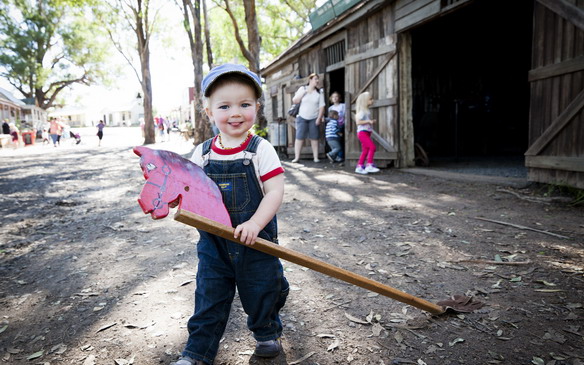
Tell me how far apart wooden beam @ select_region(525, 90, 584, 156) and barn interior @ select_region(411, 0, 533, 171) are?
4.95 meters

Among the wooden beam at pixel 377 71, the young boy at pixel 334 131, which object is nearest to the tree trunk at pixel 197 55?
the young boy at pixel 334 131

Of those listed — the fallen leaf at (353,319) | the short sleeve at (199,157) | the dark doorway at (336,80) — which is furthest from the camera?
the dark doorway at (336,80)

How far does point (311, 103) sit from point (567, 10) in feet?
18.0

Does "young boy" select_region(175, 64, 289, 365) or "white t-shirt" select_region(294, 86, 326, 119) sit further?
"white t-shirt" select_region(294, 86, 326, 119)

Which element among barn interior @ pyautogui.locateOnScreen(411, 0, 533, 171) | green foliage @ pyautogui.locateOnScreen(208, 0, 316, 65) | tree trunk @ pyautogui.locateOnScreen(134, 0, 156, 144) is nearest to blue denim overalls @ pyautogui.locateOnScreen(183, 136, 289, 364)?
barn interior @ pyautogui.locateOnScreen(411, 0, 533, 171)

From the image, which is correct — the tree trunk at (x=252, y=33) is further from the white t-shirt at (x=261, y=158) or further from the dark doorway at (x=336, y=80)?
the white t-shirt at (x=261, y=158)

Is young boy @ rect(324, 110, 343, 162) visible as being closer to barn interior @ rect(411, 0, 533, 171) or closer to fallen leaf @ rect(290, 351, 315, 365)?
barn interior @ rect(411, 0, 533, 171)

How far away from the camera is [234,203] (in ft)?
5.57

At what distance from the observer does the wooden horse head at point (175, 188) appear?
1481 millimetres

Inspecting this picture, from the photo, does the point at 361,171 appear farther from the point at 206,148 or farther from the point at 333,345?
the point at 206,148

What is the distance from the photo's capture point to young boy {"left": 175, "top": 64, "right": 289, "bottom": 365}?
168 cm

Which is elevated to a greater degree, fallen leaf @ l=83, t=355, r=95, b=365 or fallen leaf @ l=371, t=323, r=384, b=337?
fallen leaf @ l=83, t=355, r=95, b=365

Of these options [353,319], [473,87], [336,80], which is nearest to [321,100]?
[336,80]

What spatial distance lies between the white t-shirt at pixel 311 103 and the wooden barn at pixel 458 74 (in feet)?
2.38
